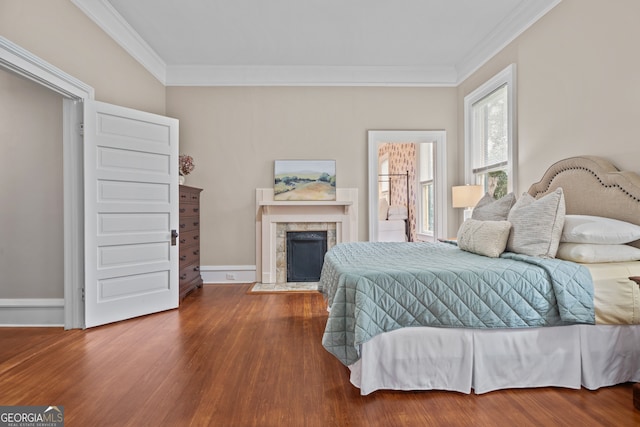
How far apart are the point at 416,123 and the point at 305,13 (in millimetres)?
2289

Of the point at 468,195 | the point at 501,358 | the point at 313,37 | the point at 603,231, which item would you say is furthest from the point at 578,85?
the point at 313,37

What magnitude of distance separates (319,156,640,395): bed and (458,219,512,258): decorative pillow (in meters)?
0.41

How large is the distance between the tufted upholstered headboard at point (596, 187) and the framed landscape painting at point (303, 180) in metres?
2.70

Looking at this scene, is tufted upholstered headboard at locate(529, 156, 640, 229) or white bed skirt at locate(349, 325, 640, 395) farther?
tufted upholstered headboard at locate(529, 156, 640, 229)

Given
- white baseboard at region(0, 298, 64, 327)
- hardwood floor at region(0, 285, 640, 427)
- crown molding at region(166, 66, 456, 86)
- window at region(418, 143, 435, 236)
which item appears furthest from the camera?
window at region(418, 143, 435, 236)

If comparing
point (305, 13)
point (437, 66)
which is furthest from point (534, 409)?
point (437, 66)

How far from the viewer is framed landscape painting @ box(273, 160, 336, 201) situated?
193 inches

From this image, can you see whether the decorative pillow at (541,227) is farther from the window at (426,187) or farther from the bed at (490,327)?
the window at (426,187)

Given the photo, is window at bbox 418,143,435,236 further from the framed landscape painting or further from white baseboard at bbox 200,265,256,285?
white baseboard at bbox 200,265,256,285

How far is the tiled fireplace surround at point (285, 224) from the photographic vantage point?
16.0 ft

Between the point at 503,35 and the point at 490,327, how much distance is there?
337 cm

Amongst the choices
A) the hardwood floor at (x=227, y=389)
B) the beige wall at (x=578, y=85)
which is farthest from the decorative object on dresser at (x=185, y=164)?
the beige wall at (x=578, y=85)

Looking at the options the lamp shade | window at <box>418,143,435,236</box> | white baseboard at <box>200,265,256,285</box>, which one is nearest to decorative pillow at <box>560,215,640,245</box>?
the lamp shade

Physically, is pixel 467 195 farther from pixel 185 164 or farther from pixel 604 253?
pixel 185 164
